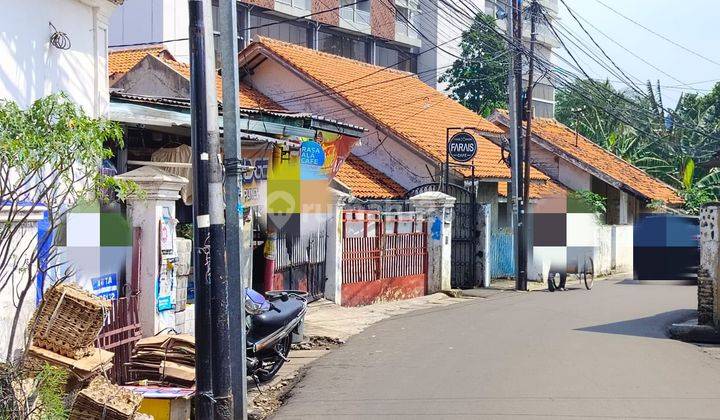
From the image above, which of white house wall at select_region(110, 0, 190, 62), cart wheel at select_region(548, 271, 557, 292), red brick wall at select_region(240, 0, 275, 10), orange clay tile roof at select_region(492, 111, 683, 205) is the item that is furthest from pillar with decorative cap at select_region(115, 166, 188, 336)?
red brick wall at select_region(240, 0, 275, 10)

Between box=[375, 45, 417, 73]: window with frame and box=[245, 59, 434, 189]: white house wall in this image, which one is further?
box=[375, 45, 417, 73]: window with frame

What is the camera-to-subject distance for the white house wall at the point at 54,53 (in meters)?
10.2

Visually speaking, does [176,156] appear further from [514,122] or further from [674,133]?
[674,133]

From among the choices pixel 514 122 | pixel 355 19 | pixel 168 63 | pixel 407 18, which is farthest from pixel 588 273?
pixel 407 18

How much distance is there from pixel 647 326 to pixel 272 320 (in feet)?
24.1

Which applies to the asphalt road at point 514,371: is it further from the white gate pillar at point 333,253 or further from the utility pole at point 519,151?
the utility pole at point 519,151

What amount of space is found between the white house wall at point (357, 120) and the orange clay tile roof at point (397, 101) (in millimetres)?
337

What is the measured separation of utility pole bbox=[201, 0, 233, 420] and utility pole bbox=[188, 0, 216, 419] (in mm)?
40

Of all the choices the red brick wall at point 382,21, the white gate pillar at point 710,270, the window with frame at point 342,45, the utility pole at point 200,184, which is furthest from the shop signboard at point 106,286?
the red brick wall at point 382,21

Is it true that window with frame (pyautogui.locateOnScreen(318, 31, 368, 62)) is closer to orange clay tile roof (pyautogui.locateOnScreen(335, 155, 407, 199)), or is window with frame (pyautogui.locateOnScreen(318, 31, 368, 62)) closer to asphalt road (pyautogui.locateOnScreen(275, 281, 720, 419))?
orange clay tile roof (pyautogui.locateOnScreen(335, 155, 407, 199))

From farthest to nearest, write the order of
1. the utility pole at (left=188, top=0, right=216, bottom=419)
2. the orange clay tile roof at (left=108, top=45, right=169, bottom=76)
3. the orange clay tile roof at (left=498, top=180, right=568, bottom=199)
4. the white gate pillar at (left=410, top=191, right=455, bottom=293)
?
the orange clay tile roof at (left=498, top=180, right=568, bottom=199) → the orange clay tile roof at (left=108, top=45, right=169, bottom=76) → the white gate pillar at (left=410, top=191, right=455, bottom=293) → the utility pole at (left=188, top=0, right=216, bottom=419)

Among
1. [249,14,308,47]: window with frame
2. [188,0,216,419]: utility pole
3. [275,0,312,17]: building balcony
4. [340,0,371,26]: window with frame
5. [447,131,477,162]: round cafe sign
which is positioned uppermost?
[340,0,371,26]: window with frame

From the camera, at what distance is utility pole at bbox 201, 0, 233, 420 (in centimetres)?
803

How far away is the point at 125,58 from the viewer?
24.1m
